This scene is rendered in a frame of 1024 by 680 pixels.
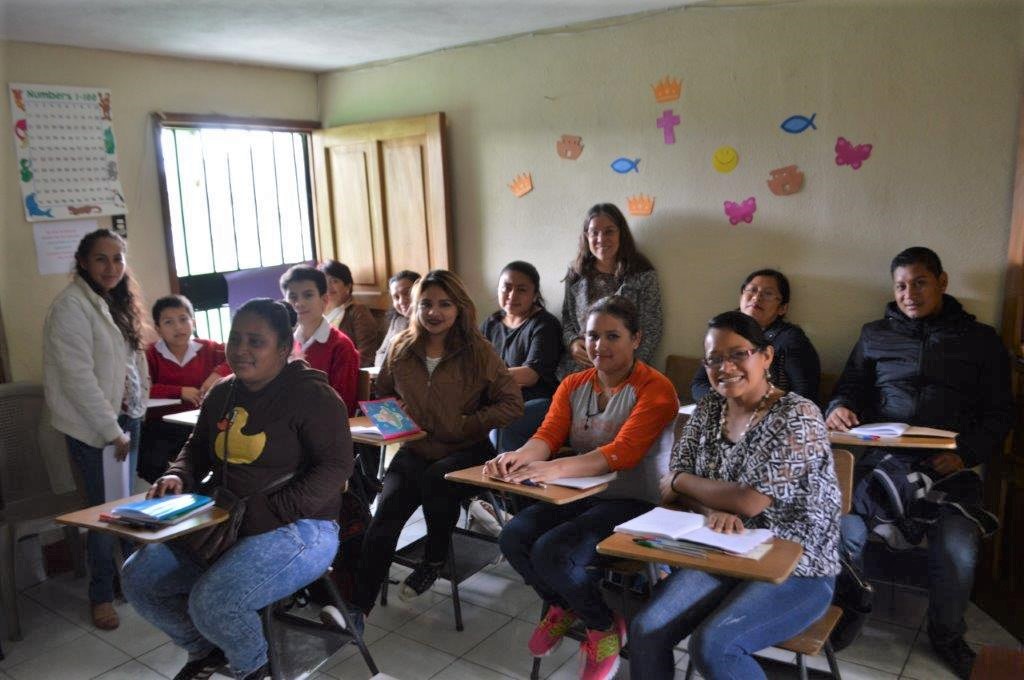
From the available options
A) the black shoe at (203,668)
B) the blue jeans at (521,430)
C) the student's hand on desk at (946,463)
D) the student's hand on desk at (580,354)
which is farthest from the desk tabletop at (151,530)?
the student's hand on desk at (946,463)

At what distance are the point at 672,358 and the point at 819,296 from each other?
0.79 metres

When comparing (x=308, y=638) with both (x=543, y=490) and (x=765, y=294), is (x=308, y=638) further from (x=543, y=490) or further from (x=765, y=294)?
(x=765, y=294)

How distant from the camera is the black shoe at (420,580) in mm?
2971

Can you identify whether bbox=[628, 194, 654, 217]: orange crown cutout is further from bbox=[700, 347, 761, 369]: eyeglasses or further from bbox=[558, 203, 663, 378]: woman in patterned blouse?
bbox=[700, 347, 761, 369]: eyeglasses

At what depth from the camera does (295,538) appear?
233 centimetres

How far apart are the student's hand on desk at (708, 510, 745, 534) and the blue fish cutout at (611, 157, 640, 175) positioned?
2.43m

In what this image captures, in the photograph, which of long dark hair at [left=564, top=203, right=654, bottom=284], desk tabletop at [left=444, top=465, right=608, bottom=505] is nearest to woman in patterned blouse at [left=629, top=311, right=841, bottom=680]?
desk tabletop at [left=444, top=465, right=608, bottom=505]

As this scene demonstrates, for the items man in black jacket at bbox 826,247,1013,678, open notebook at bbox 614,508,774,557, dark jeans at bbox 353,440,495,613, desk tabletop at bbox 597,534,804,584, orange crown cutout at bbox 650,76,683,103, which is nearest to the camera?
desk tabletop at bbox 597,534,804,584

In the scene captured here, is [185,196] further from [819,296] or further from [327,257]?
[819,296]

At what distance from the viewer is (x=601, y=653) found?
96.7 inches

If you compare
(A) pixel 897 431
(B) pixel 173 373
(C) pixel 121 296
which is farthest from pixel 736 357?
(B) pixel 173 373

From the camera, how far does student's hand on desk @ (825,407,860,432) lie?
2971 millimetres

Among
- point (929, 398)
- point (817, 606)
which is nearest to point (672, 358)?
point (929, 398)

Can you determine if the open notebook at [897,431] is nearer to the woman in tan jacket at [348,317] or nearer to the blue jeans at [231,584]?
the blue jeans at [231,584]
